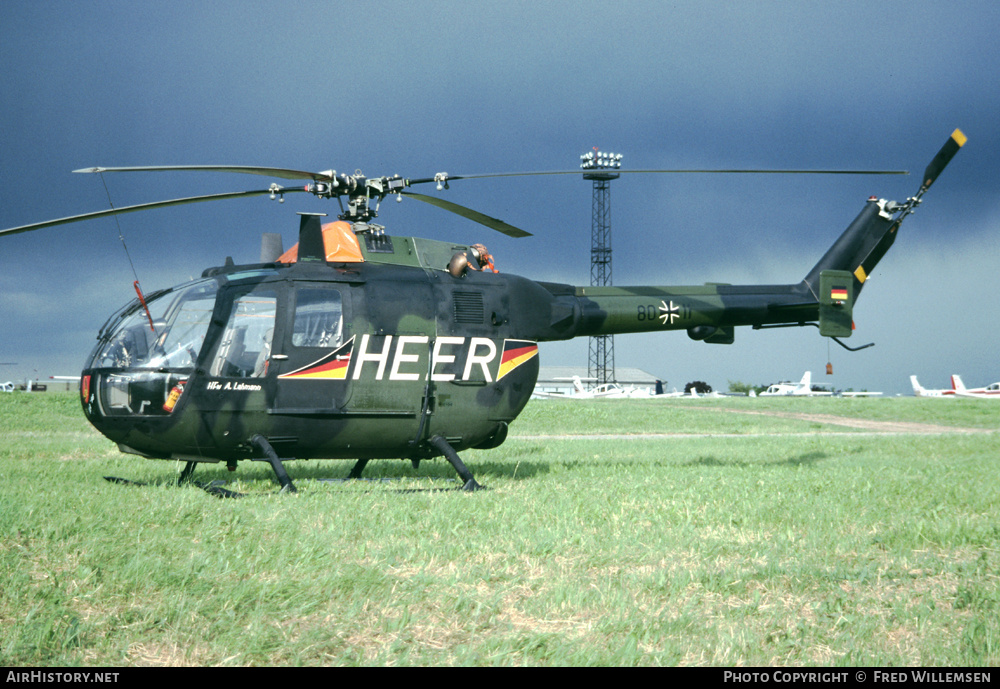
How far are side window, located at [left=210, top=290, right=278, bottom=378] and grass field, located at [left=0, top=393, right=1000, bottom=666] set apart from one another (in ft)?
4.88

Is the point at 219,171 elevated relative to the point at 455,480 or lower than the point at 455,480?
elevated

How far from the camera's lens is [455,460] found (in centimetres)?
972

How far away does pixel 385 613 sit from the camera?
15.2 ft

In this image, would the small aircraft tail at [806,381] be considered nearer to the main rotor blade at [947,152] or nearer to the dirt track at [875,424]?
the dirt track at [875,424]

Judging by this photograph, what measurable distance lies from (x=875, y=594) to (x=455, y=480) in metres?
6.27

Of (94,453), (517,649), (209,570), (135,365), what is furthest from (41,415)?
(517,649)

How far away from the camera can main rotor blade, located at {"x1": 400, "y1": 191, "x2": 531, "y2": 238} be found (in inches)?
390

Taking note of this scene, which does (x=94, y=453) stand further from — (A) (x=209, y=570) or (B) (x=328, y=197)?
(A) (x=209, y=570)

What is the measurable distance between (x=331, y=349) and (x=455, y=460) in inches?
83.2

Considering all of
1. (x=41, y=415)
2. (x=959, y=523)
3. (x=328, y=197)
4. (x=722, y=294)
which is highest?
(x=328, y=197)

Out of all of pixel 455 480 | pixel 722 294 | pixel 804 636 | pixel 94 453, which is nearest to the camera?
pixel 804 636

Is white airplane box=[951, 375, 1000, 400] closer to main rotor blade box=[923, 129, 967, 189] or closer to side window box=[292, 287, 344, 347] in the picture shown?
main rotor blade box=[923, 129, 967, 189]

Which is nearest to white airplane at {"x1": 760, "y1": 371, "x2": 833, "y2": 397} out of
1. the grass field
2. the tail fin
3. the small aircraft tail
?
the small aircraft tail

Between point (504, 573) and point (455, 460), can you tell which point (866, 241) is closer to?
point (455, 460)
